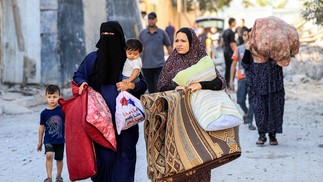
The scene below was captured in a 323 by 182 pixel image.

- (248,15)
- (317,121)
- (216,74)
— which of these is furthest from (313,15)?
(248,15)

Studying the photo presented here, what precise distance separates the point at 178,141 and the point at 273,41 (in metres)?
4.10

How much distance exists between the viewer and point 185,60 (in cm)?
544

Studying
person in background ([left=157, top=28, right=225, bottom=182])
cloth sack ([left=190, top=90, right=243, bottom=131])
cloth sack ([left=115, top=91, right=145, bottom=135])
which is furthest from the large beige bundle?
cloth sack ([left=115, top=91, right=145, bottom=135])

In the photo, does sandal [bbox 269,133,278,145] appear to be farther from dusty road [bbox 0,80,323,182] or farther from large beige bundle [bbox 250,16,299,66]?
large beige bundle [bbox 250,16,299,66]

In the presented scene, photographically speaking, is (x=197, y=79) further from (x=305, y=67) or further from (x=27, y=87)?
(x=305, y=67)

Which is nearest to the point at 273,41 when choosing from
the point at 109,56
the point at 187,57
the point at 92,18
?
the point at 187,57

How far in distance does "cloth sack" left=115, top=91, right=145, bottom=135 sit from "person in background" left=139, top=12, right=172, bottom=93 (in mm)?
6563

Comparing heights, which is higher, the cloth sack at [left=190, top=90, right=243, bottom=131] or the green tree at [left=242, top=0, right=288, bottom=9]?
the green tree at [left=242, top=0, right=288, bottom=9]

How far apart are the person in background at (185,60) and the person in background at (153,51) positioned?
21.3 feet

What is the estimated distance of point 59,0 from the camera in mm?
14523

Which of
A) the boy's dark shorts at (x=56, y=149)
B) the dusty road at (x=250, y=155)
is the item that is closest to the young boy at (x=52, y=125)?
the boy's dark shorts at (x=56, y=149)

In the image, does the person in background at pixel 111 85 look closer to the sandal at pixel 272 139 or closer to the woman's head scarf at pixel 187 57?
the woman's head scarf at pixel 187 57

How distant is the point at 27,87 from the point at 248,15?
41.8 meters

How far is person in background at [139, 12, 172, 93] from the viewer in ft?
39.6
